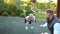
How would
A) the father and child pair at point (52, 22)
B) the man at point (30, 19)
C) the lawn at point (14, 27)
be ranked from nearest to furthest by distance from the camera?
the father and child pair at point (52, 22) < the man at point (30, 19) < the lawn at point (14, 27)

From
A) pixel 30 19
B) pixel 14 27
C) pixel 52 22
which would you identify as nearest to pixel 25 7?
pixel 30 19

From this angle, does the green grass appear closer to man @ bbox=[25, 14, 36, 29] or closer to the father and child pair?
man @ bbox=[25, 14, 36, 29]

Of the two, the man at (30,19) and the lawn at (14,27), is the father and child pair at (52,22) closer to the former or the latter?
the man at (30,19)

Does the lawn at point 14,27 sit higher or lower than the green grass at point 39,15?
lower

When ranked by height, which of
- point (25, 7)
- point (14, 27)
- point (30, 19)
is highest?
point (25, 7)

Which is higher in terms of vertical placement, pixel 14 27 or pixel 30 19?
pixel 30 19

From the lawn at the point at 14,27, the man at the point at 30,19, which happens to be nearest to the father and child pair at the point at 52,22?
the man at the point at 30,19

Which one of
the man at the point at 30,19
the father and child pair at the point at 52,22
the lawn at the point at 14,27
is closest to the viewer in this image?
the father and child pair at the point at 52,22

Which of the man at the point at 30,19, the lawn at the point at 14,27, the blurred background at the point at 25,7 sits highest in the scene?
the blurred background at the point at 25,7

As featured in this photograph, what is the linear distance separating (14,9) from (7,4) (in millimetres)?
254

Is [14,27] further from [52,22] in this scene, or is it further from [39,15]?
[52,22]

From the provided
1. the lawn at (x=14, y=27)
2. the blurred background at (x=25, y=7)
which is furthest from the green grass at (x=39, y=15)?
the lawn at (x=14, y=27)

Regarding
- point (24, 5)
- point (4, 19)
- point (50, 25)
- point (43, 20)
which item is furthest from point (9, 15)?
point (50, 25)

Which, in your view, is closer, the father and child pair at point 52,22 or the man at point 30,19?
the father and child pair at point 52,22
